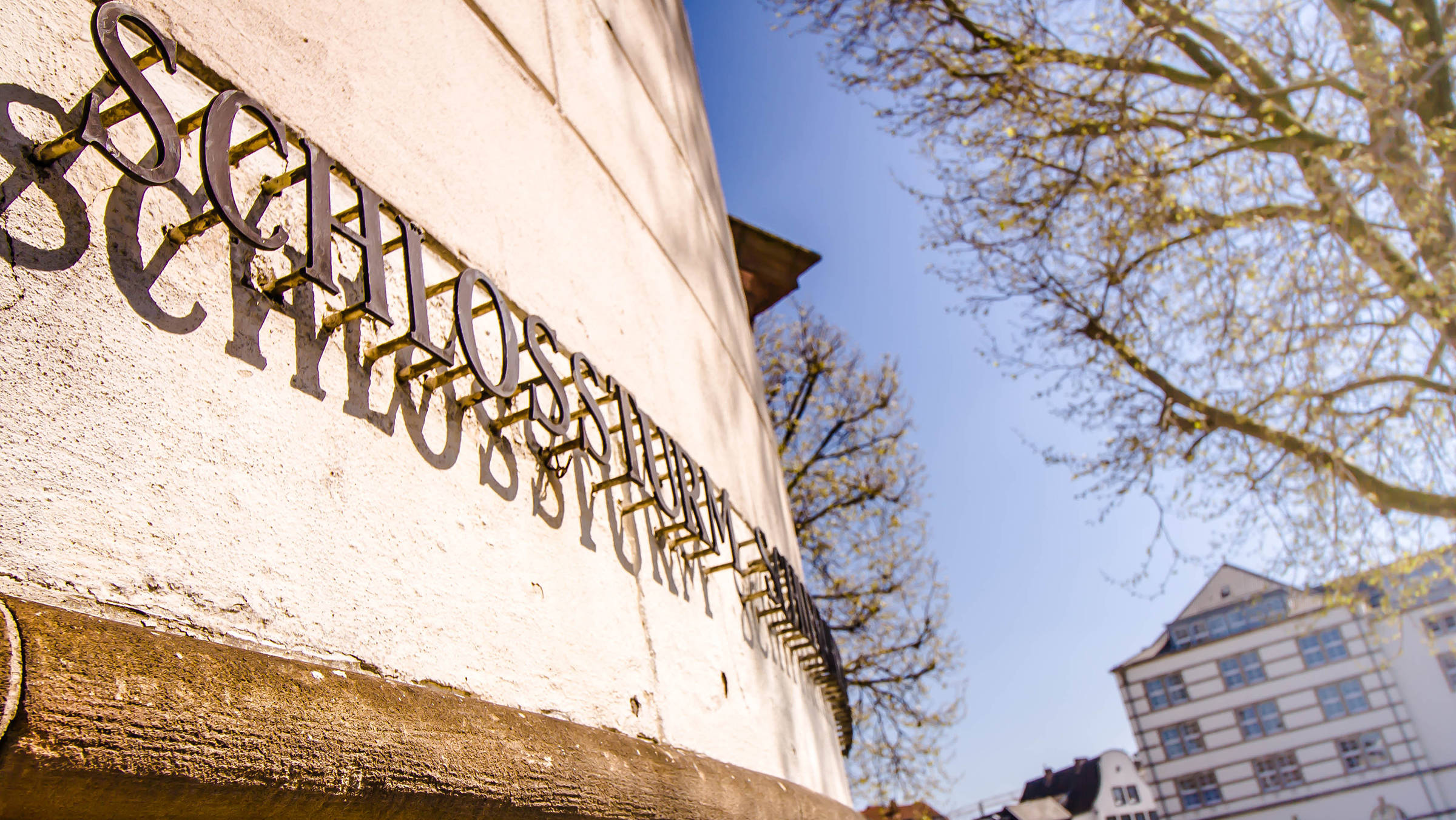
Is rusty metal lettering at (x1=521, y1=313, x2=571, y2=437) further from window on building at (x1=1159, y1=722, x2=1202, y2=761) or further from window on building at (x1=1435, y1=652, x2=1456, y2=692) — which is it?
window on building at (x1=1159, y1=722, x2=1202, y2=761)

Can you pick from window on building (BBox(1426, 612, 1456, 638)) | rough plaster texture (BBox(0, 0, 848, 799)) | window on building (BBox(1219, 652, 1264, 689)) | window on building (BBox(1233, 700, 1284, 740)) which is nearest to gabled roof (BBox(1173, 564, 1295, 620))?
window on building (BBox(1219, 652, 1264, 689))

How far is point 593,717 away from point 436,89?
1.53 meters

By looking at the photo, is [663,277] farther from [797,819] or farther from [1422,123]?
[1422,123]

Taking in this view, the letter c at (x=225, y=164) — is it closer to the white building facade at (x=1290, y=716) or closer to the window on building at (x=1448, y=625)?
the white building facade at (x=1290, y=716)

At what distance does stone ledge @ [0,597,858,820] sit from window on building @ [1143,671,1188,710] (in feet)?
138

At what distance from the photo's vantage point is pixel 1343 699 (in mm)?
33344

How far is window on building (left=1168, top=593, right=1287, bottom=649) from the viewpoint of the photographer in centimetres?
3631

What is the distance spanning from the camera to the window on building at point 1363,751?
3219 centimetres

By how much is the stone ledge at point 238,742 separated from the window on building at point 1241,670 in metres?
41.5

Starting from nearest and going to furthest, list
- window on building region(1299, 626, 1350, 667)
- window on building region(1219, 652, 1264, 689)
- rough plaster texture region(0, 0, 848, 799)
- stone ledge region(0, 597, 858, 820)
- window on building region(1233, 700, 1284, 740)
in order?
1. stone ledge region(0, 597, 858, 820)
2. rough plaster texture region(0, 0, 848, 799)
3. window on building region(1299, 626, 1350, 667)
4. window on building region(1233, 700, 1284, 740)
5. window on building region(1219, 652, 1264, 689)

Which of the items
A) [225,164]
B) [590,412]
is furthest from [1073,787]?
[225,164]

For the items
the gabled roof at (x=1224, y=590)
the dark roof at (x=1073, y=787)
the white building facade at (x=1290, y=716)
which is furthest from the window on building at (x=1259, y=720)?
the dark roof at (x=1073, y=787)

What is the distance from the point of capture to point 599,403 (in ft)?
8.16

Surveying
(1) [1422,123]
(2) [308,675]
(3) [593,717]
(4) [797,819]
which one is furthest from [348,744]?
(1) [1422,123]
